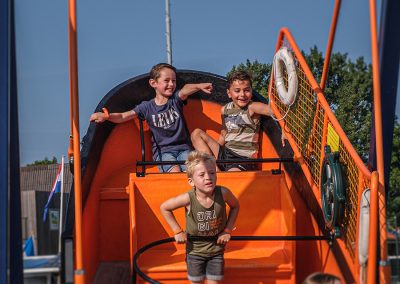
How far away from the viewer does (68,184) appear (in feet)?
12.5

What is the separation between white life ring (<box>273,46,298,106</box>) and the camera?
4113mm

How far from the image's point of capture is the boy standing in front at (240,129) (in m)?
4.54

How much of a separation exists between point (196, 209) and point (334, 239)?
0.75 meters

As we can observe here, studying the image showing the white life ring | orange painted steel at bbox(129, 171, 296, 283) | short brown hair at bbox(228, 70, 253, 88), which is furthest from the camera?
short brown hair at bbox(228, 70, 253, 88)

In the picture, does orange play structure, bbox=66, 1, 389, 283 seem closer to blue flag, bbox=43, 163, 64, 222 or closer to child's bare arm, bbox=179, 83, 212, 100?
blue flag, bbox=43, 163, 64, 222

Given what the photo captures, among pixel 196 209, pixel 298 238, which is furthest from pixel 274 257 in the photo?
pixel 196 209

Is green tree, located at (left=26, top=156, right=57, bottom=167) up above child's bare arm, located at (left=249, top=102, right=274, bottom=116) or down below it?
below

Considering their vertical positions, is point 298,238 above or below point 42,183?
below

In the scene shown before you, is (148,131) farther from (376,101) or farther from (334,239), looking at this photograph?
(376,101)

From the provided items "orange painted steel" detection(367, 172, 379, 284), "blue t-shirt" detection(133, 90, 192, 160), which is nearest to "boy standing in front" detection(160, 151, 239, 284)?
"orange painted steel" detection(367, 172, 379, 284)

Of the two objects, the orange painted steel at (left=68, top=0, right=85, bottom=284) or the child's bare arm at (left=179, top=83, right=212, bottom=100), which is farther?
the child's bare arm at (left=179, top=83, right=212, bottom=100)

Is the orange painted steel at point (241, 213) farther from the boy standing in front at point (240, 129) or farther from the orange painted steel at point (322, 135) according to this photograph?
the boy standing in front at point (240, 129)

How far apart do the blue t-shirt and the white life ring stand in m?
0.78

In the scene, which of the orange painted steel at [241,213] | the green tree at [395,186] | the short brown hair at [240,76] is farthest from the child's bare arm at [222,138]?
the green tree at [395,186]
